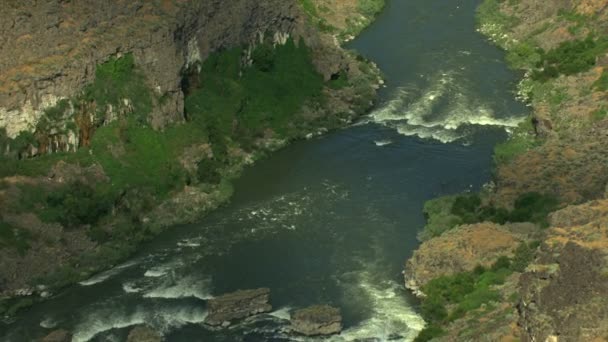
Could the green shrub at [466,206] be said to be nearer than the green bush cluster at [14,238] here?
No

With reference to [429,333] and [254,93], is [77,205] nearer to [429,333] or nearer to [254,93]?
[254,93]

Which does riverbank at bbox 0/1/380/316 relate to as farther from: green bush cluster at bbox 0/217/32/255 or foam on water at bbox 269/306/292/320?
foam on water at bbox 269/306/292/320

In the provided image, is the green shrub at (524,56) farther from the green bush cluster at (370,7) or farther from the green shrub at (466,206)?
the green shrub at (466,206)

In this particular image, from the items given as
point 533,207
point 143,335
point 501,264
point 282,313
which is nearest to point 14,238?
point 143,335

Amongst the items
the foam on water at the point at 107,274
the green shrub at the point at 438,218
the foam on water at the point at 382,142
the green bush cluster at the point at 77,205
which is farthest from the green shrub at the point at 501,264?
the green bush cluster at the point at 77,205

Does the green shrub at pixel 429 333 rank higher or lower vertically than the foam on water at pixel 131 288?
lower

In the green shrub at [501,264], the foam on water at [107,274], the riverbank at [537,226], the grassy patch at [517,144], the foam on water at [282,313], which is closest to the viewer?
the riverbank at [537,226]

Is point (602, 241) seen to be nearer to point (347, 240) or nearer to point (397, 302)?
point (397, 302)

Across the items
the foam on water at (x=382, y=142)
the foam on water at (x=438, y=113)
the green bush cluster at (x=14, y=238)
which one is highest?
the foam on water at (x=438, y=113)
